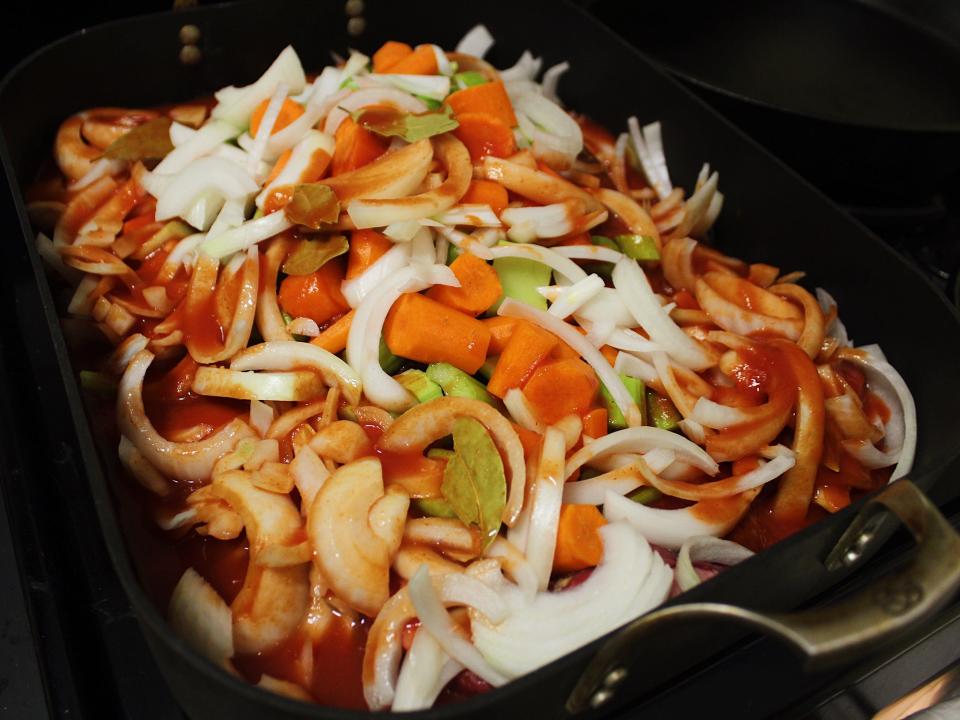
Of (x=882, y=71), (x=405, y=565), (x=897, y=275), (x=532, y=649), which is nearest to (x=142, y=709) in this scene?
(x=405, y=565)

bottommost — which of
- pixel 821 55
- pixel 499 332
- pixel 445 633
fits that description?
pixel 445 633

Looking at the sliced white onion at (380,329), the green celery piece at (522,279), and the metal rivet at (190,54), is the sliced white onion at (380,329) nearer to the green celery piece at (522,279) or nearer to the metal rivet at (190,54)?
the green celery piece at (522,279)

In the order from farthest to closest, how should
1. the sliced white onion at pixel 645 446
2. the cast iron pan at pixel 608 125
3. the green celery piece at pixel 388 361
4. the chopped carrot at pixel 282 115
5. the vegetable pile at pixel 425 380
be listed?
the chopped carrot at pixel 282 115
the green celery piece at pixel 388 361
the sliced white onion at pixel 645 446
the vegetable pile at pixel 425 380
the cast iron pan at pixel 608 125

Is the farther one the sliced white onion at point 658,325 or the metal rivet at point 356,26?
the metal rivet at point 356,26

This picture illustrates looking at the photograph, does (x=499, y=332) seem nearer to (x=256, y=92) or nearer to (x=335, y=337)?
(x=335, y=337)

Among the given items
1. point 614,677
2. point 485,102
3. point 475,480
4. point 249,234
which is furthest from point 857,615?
point 485,102

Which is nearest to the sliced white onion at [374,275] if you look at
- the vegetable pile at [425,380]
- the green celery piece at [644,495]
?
the vegetable pile at [425,380]

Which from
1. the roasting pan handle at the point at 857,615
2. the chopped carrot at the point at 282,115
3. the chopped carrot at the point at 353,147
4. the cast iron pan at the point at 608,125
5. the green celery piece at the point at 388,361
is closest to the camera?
the roasting pan handle at the point at 857,615
